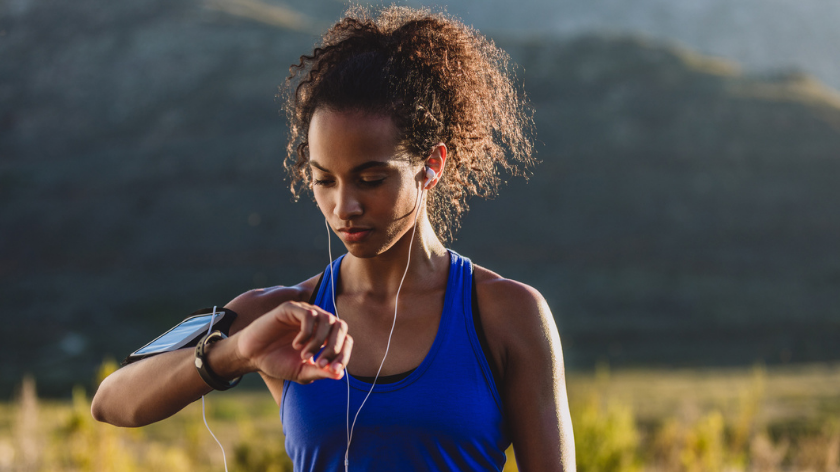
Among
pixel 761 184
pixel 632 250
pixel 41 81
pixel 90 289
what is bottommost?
pixel 90 289

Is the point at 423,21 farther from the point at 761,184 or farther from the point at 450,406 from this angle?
the point at 761,184

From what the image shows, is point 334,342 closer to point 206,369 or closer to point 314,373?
point 314,373

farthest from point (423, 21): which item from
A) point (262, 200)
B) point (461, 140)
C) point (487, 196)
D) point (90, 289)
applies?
point (262, 200)

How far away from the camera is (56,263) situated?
41250 mm

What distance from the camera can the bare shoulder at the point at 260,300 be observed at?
197cm

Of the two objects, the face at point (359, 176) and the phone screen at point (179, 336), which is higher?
the face at point (359, 176)

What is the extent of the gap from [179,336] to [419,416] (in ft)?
1.93

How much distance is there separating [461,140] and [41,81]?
52066 millimetres

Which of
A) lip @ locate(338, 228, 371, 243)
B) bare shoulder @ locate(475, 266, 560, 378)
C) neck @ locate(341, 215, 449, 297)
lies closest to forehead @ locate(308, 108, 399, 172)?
lip @ locate(338, 228, 371, 243)

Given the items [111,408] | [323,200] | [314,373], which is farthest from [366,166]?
[111,408]

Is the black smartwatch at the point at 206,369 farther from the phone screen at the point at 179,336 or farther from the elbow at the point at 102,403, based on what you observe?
the elbow at the point at 102,403

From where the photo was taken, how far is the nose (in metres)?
1.81

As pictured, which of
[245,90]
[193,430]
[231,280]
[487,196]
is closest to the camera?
[487,196]

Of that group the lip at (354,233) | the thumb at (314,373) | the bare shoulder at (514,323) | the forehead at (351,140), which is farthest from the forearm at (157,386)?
the bare shoulder at (514,323)
